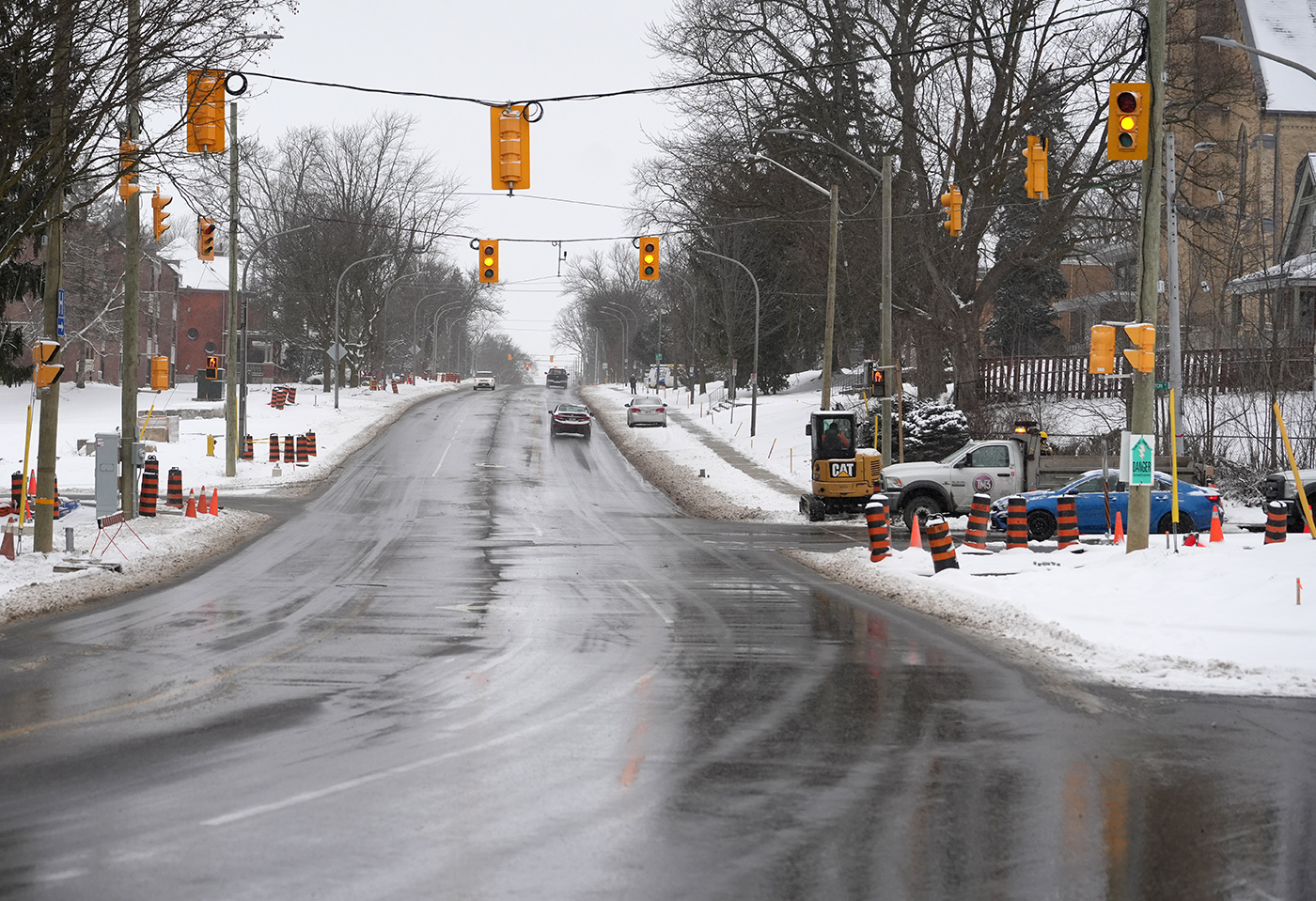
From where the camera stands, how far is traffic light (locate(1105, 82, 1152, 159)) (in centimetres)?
1502

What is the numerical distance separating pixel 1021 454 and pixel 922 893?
22.3 meters

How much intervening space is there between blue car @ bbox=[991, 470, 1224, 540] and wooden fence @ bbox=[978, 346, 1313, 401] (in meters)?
5.07

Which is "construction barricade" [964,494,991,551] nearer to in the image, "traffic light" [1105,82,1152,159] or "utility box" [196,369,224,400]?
"traffic light" [1105,82,1152,159]

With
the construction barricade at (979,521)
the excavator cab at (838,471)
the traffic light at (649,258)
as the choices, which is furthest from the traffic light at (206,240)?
the construction barricade at (979,521)

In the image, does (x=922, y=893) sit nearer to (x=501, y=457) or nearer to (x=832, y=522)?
(x=832, y=522)

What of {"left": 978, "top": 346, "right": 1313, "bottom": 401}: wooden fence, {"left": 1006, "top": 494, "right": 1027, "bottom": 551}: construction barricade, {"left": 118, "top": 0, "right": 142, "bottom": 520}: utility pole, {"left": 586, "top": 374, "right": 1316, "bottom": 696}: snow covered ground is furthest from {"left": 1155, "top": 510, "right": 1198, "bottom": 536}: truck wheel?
{"left": 118, "top": 0, "right": 142, "bottom": 520}: utility pole

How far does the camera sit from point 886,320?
30.5 m

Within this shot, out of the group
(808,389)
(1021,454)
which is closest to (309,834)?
(1021,454)

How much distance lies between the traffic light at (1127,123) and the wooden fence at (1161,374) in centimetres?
1460

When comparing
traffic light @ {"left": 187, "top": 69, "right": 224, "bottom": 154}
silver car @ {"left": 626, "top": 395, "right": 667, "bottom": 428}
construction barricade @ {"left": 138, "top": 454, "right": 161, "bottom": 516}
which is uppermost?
traffic light @ {"left": 187, "top": 69, "right": 224, "bottom": 154}

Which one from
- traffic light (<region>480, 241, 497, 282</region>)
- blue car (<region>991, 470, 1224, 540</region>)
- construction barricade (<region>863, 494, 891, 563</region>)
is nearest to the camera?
construction barricade (<region>863, 494, 891, 563</region>)

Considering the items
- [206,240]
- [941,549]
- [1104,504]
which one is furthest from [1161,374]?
[206,240]

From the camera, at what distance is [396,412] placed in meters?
64.5

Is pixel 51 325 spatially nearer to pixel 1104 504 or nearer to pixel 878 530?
pixel 878 530
